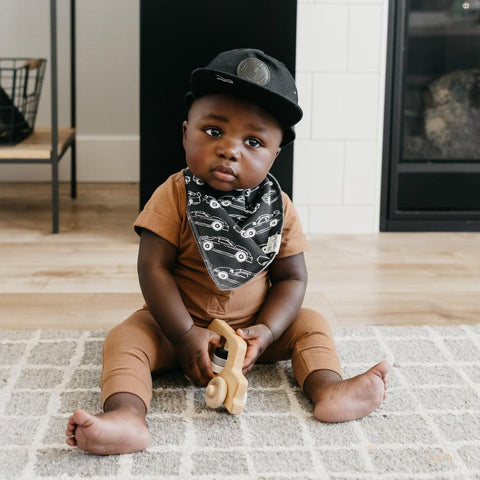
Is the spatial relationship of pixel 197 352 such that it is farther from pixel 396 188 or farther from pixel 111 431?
pixel 396 188

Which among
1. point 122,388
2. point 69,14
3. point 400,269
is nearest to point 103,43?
point 69,14

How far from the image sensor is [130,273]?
1.76 metres

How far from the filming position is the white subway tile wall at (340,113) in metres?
2.07

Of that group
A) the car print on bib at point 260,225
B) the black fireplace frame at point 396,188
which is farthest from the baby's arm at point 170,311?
the black fireplace frame at point 396,188

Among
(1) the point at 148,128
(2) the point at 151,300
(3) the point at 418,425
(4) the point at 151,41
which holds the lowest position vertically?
(3) the point at 418,425

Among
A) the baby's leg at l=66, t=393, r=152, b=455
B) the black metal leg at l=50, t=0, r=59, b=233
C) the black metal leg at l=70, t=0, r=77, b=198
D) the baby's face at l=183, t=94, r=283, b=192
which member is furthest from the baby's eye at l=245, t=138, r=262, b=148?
the black metal leg at l=70, t=0, r=77, b=198

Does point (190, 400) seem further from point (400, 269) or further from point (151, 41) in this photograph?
point (151, 41)

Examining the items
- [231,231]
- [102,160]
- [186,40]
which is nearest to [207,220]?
[231,231]

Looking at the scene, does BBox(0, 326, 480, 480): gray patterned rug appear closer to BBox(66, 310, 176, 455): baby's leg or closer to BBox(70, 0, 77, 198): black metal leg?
BBox(66, 310, 176, 455): baby's leg

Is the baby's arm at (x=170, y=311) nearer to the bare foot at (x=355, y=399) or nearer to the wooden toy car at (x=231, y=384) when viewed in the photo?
the wooden toy car at (x=231, y=384)

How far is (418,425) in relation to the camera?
105 cm

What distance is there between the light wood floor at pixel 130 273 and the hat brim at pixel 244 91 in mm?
483

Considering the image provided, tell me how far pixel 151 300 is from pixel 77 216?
1.21m

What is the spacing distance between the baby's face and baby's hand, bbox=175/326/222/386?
20cm
